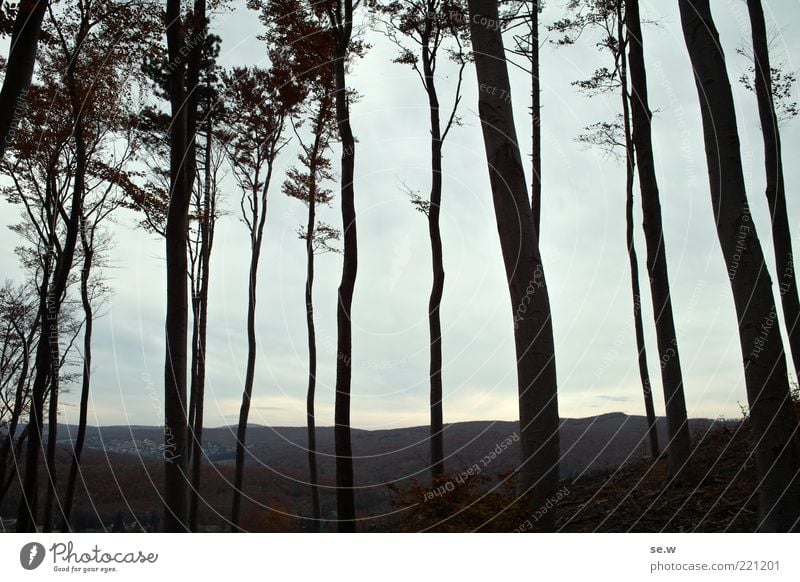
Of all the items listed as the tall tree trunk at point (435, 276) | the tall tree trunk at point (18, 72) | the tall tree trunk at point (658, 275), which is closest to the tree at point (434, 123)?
the tall tree trunk at point (435, 276)

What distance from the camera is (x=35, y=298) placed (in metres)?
8.21

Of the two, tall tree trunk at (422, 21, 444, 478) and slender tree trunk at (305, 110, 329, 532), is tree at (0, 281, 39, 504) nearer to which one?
slender tree trunk at (305, 110, 329, 532)

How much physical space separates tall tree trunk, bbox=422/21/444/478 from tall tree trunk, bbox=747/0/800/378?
5.37 metres

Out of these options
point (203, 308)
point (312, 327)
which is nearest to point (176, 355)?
point (203, 308)

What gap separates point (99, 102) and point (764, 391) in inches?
451

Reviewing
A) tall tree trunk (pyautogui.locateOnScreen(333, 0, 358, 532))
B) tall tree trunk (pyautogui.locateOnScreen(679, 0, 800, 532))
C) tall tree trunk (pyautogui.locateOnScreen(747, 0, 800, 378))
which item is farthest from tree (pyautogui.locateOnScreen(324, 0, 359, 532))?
tall tree trunk (pyautogui.locateOnScreen(747, 0, 800, 378))

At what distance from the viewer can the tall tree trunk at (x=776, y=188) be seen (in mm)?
6855

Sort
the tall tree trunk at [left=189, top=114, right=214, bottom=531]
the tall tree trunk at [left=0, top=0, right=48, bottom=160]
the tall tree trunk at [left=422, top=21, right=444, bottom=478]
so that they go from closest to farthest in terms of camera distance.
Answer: the tall tree trunk at [left=0, top=0, right=48, bottom=160] < the tall tree trunk at [left=422, top=21, right=444, bottom=478] < the tall tree trunk at [left=189, top=114, right=214, bottom=531]

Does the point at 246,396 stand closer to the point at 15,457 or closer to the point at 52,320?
the point at 15,457

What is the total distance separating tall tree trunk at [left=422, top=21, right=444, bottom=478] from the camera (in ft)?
32.8

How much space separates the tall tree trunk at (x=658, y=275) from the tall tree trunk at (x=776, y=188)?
4.51ft

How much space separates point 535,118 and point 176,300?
8.15m

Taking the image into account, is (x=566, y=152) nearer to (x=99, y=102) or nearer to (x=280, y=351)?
(x=280, y=351)

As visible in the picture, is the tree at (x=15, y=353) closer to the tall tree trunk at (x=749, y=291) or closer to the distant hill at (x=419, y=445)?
the distant hill at (x=419, y=445)
